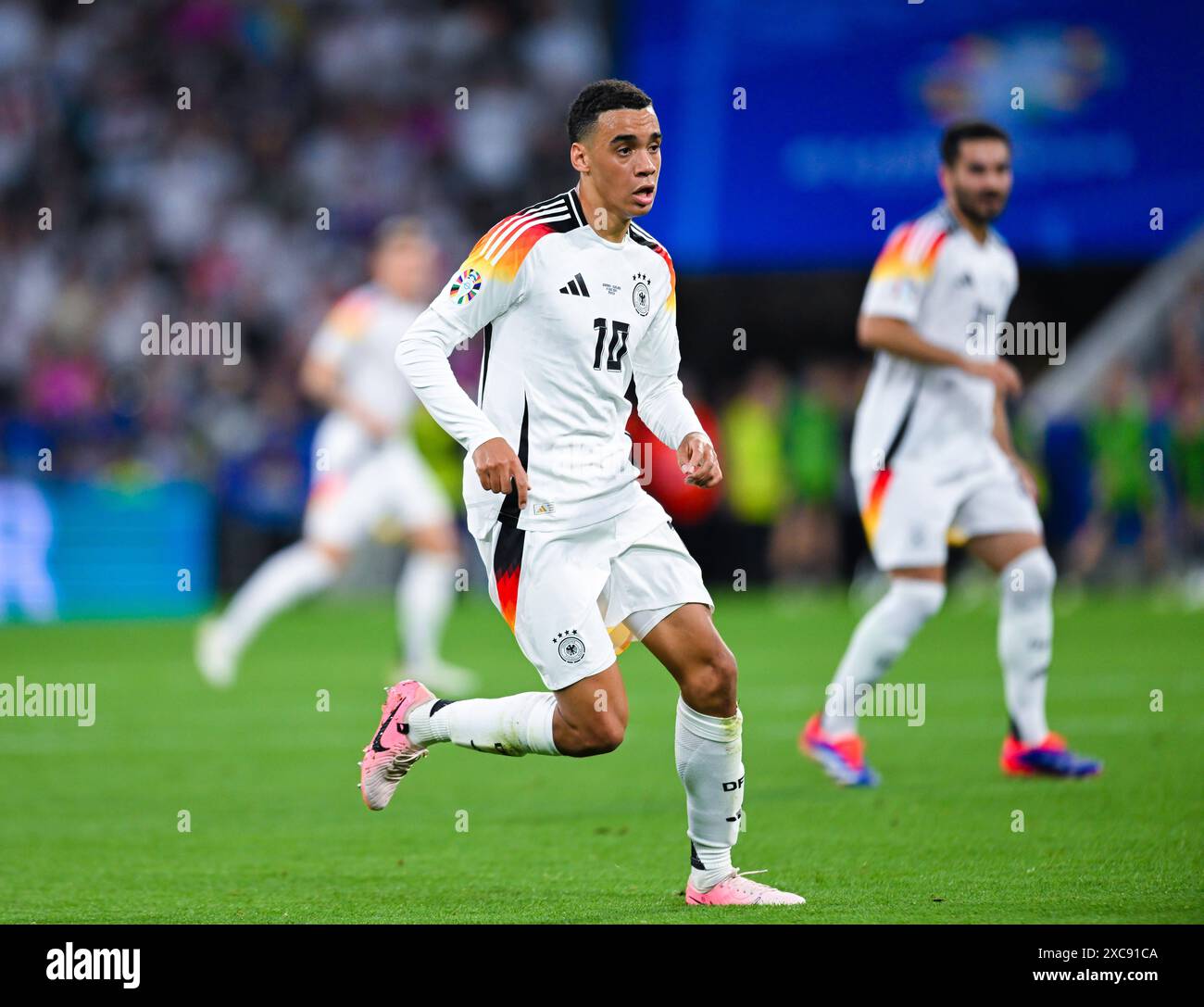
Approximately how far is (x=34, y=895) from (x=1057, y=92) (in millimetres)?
15633

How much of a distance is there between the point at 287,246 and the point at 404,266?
416 inches

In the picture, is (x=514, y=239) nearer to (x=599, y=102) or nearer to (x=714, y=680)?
(x=599, y=102)

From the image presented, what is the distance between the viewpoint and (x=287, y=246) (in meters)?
23.2

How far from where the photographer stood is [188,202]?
23.1m

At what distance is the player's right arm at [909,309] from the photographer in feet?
27.5

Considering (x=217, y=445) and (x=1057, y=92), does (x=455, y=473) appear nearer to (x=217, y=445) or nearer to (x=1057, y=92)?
(x=217, y=445)

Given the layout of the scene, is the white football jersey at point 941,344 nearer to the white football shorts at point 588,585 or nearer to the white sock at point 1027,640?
the white sock at point 1027,640

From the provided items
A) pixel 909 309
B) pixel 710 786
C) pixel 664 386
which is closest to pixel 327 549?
pixel 909 309

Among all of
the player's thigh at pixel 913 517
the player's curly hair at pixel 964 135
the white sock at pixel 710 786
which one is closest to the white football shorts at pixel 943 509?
the player's thigh at pixel 913 517

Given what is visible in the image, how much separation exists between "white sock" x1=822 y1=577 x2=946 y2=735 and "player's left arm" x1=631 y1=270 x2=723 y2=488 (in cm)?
256

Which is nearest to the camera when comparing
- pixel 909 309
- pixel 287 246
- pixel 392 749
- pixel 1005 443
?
pixel 392 749

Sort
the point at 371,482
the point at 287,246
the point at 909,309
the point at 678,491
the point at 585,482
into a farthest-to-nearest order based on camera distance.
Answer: the point at 287,246
the point at 678,491
the point at 371,482
the point at 909,309
the point at 585,482
